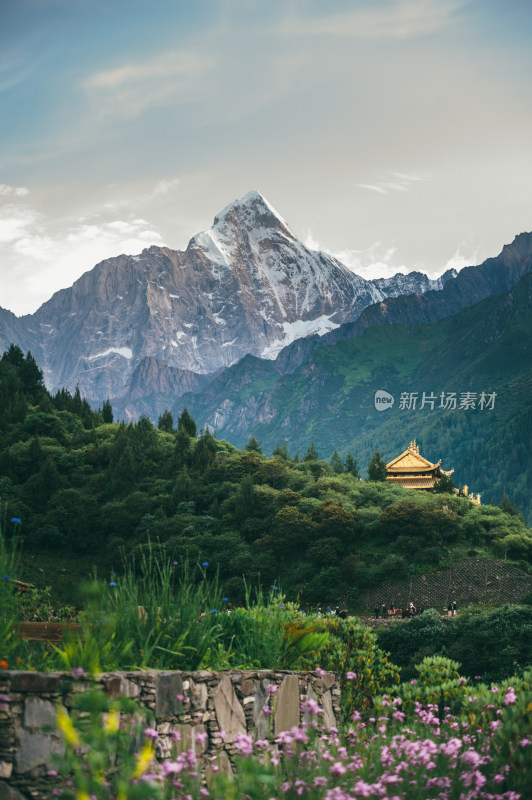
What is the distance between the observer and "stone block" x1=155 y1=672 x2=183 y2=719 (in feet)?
40.9

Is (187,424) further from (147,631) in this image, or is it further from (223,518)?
(147,631)

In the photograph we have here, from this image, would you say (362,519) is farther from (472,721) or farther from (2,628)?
(2,628)

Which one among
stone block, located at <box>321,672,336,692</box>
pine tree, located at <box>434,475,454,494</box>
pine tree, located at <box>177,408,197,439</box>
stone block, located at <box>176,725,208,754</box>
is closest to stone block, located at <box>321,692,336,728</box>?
stone block, located at <box>321,672,336,692</box>

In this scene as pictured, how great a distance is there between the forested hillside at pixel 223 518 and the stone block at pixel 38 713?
41960 mm

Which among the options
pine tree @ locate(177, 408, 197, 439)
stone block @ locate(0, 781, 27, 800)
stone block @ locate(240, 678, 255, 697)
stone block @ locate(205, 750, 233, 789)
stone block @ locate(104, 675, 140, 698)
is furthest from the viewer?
pine tree @ locate(177, 408, 197, 439)

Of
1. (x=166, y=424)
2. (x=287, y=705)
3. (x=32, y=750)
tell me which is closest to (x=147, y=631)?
(x=287, y=705)

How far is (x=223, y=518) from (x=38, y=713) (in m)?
54.9

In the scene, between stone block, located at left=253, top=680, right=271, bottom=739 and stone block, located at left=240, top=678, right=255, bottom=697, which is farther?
stone block, located at left=253, top=680, right=271, bottom=739

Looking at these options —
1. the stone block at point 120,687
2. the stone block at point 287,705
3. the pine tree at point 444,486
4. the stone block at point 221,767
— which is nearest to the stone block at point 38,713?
the stone block at point 120,687

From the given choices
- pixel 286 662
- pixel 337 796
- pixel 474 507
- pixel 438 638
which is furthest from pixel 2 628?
pixel 474 507

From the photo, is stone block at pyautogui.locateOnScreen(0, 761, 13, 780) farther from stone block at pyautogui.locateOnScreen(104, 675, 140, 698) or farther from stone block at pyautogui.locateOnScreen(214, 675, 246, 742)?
stone block at pyautogui.locateOnScreen(214, 675, 246, 742)

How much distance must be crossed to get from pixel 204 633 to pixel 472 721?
4833 millimetres

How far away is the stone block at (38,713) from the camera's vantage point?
10.6 meters

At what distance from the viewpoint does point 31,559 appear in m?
58.4
